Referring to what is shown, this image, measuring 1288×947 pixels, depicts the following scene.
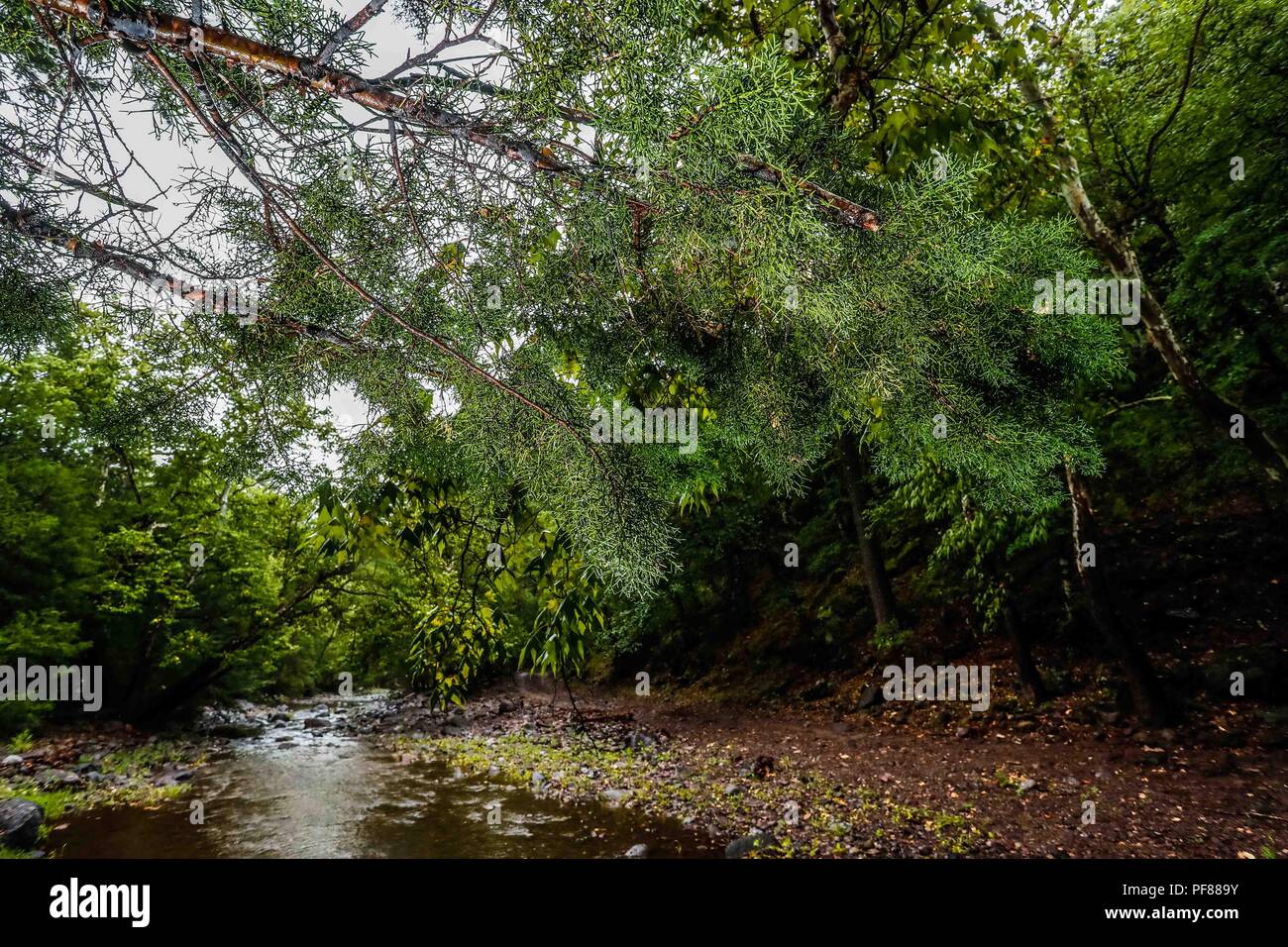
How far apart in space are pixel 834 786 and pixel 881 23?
8077mm

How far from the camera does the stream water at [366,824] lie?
6.28 meters

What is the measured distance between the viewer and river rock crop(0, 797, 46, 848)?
6.07 metres

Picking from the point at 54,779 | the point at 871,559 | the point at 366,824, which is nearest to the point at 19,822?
the point at 366,824

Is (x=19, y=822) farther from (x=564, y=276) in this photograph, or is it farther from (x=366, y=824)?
(x=564, y=276)

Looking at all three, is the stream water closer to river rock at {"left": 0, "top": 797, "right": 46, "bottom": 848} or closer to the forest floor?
river rock at {"left": 0, "top": 797, "right": 46, "bottom": 848}

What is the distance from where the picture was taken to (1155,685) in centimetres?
680

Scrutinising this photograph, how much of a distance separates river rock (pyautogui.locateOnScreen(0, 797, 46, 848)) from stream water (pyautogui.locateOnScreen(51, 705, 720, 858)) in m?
0.39

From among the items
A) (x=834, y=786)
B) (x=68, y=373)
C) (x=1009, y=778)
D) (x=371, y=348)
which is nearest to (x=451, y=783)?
(x=834, y=786)

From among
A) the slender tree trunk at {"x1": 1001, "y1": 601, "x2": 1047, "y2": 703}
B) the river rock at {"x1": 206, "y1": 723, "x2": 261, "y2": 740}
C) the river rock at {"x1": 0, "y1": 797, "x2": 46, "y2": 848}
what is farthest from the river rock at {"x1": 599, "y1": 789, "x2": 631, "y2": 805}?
the river rock at {"x1": 206, "y1": 723, "x2": 261, "y2": 740}

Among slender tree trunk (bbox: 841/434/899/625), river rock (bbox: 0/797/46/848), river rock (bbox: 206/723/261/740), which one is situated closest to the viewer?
river rock (bbox: 0/797/46/848)

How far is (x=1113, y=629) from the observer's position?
6.68m

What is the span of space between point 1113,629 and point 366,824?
10.4 meters

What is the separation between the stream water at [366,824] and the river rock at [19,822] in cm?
39
